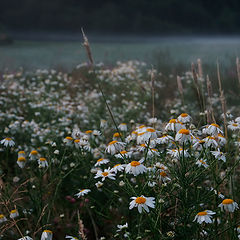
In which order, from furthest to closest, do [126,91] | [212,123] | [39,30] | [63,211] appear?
[39,30] < [126,91] < [63,211] < [212,123]

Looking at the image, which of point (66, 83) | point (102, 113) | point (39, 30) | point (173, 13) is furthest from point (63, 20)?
point (102, 113)

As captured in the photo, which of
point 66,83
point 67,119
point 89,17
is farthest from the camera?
point 89,17

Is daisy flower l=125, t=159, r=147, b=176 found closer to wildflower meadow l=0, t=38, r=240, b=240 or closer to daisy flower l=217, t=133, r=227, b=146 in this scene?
wildflower meadow l=0, t=38, r=240, b=240

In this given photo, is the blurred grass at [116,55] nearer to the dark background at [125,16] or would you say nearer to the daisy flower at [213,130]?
the daisy flower at [213,130]

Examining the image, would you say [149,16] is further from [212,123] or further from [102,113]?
[212,123]

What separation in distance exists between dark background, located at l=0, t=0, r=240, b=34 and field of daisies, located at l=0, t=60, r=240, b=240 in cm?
1391

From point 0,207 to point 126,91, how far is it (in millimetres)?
3013

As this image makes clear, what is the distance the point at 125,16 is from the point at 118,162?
20281 millimetres

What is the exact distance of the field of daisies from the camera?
1.99m

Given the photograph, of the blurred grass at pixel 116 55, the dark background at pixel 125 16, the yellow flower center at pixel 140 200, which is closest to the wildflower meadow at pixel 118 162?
the yellow flower center at pixel 140 200

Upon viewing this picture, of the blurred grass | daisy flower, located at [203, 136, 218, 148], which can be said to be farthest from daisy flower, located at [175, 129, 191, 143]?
the blurred grass

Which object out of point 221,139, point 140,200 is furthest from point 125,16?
point 140,200

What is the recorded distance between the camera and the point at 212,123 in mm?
2236

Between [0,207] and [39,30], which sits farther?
[39,30]
